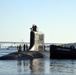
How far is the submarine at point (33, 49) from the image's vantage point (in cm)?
6419

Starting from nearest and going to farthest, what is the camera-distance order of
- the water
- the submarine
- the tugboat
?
1. the water
2. the submarine
3. the tugboat

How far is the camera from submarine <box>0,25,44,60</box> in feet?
211

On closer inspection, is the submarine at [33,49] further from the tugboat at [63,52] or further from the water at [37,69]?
the water at [37,69]

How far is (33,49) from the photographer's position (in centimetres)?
7194

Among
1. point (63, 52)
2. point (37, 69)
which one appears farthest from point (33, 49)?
point (37, 69)

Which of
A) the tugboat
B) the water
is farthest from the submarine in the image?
the water

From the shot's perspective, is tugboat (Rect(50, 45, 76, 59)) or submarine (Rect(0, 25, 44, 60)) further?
tugboat (Rect(50, 45, 76, 59))

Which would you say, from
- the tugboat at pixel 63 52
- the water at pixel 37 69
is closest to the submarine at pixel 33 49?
the tugboat at pixel 63 52

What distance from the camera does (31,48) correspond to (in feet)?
234

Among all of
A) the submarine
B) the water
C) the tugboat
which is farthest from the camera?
the tugboat

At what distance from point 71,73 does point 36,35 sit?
36.9 m

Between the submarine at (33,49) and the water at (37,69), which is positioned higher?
the submarine at (33,49)

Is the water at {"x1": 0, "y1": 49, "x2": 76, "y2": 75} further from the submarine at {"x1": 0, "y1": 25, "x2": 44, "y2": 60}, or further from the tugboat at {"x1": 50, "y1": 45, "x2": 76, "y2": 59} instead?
the tugboat at {"x1": 50, "y1": 45, "x2": 76, "y2": 59}

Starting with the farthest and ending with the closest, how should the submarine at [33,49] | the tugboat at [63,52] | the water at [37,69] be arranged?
the tugboat at [63,52] < the submarine at [33,49] < the water at [37,69]
